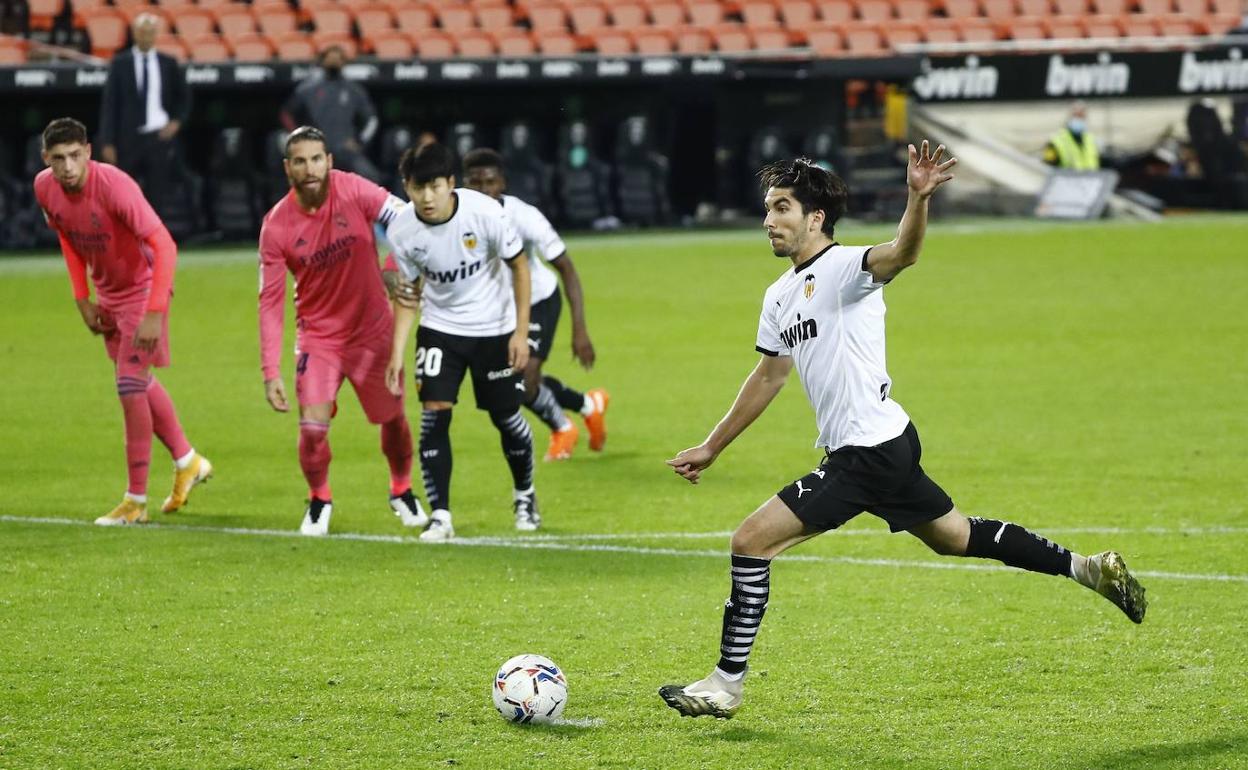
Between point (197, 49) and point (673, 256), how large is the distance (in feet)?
23.2

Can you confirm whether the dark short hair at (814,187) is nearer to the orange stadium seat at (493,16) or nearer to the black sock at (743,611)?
the black sock at (743,611)

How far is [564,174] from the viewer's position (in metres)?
23.8

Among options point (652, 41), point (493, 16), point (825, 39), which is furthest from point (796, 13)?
point (493, 16)

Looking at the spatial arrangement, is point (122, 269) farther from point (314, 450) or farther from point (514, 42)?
point (514, 42)

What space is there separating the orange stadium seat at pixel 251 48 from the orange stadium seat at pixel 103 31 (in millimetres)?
1425

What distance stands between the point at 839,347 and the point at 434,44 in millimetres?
19598

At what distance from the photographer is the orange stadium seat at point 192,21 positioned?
24.0 metres

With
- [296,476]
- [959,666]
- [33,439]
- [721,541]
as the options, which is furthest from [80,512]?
[959,666]

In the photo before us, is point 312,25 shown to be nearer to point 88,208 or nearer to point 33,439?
point 33,439

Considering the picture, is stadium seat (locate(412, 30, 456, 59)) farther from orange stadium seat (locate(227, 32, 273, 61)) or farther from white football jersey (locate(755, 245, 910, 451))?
white football jersey (locate(755, 245, 910, 451))

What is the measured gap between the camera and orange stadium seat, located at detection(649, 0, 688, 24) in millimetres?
26594

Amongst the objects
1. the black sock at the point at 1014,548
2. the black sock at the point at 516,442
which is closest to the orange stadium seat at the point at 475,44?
the black sock at the point at 516,442

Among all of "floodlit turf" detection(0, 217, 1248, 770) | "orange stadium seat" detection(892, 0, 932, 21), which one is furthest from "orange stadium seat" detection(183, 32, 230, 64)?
"orange stadium seat" detection(892, 0, 932, 21)

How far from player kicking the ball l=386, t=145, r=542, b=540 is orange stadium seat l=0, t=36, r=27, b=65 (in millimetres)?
15243
